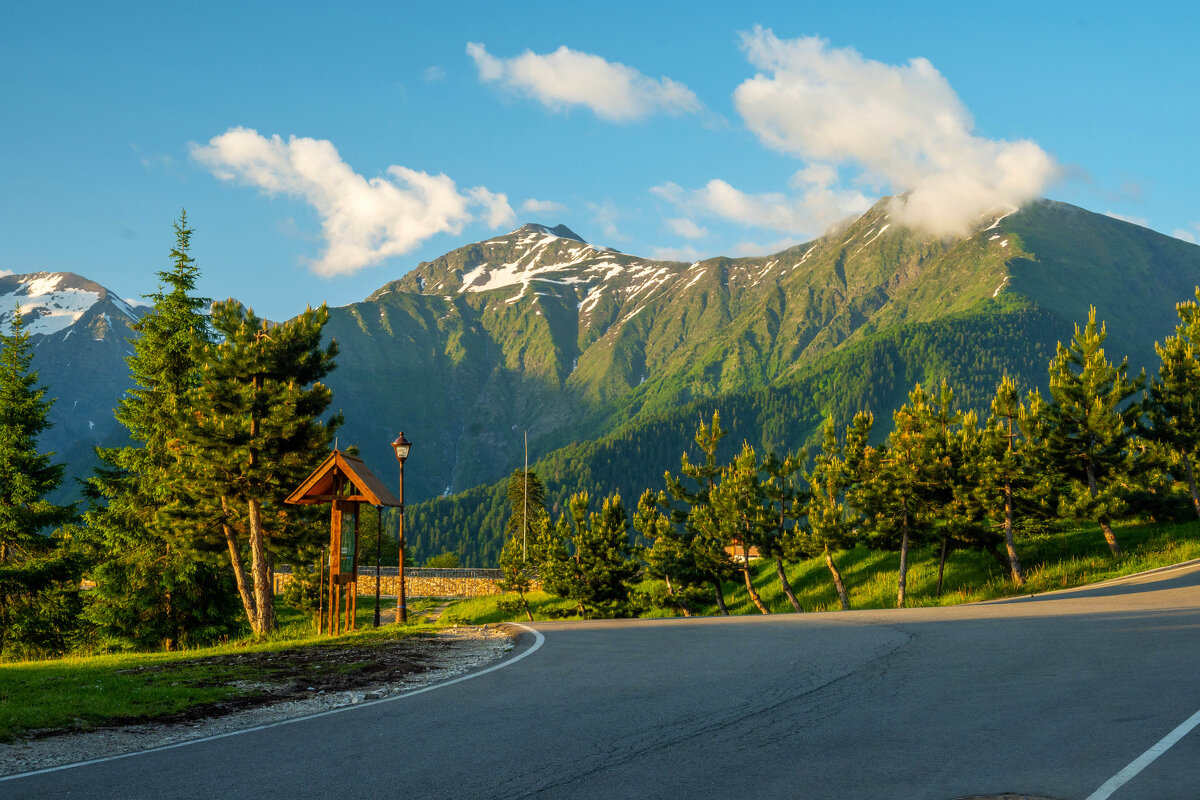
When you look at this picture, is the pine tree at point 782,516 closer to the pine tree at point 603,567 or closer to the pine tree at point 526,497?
the pine tree at point 603,567

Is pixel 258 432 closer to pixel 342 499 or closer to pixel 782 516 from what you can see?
pixel 342 499

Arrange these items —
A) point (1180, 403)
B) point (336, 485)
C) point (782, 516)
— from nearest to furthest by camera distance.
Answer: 1. point (336, 485)
2. point (1180, 403)
3. point (782, 516)

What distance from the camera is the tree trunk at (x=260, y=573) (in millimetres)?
30688

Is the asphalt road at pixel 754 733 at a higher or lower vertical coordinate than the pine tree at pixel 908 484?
lower

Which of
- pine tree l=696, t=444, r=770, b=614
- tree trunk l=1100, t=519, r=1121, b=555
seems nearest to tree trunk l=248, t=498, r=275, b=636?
pine tree l=696, t=444, r=770, b=614

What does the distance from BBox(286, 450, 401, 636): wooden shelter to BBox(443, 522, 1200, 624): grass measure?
48.0 feet

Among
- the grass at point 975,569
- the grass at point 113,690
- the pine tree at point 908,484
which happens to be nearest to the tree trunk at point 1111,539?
the grass at point 975,569

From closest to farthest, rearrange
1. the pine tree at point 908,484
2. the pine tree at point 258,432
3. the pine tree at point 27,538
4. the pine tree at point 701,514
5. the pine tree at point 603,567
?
the pine tree at point 258,432
the pine tree at point 27,538
the pine tree at point 908,484
the pine tree at point 701,514
the pine tree at point 603,567

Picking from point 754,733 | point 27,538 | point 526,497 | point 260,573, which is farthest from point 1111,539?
point 526,497

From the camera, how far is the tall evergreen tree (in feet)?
110

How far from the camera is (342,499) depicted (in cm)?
2441

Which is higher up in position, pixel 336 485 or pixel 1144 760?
pixel 336 485

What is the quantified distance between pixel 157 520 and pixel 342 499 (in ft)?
42.0

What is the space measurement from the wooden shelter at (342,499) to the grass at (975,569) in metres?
14.6
